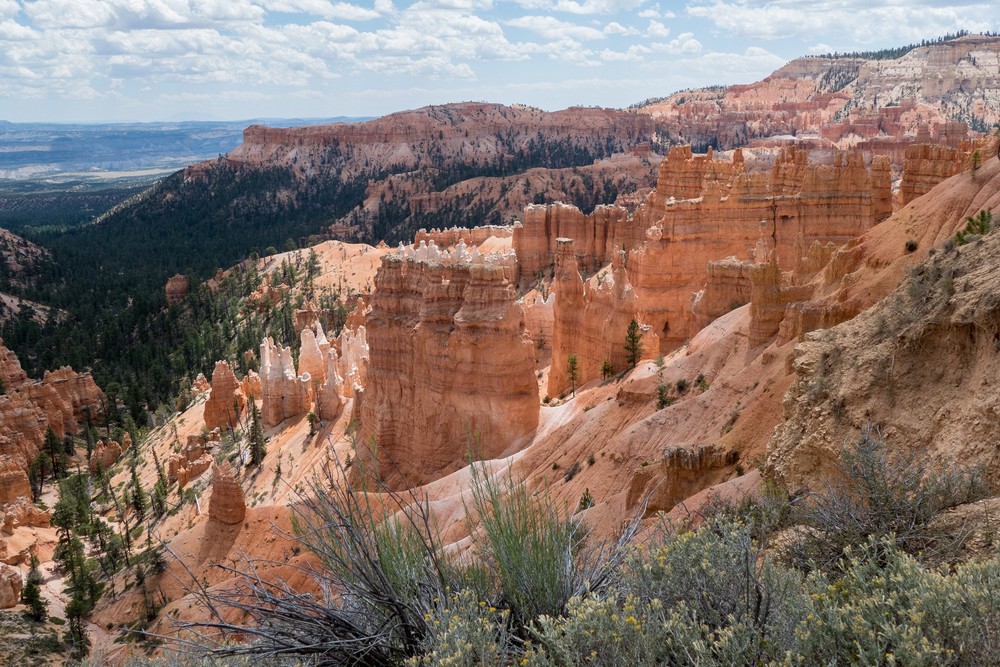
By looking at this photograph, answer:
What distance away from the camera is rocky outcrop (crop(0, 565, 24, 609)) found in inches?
1099

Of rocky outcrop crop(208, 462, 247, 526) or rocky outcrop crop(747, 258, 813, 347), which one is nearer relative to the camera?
rocky outcrop crop(747, 258, 813, 347)

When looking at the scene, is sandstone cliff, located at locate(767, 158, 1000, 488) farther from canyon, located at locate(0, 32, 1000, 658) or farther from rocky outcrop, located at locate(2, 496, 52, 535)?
rocky outcrop, located at locate(2, 496, 52, 535)

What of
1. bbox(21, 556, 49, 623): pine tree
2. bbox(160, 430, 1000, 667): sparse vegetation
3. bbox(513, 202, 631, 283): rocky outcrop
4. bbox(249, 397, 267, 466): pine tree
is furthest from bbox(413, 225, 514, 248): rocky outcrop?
bbox(160, 430, 1000, 667): sparse vegetation

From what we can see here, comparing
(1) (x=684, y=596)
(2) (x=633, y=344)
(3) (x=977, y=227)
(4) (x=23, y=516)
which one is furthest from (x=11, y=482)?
(3) (x=977, y=227)

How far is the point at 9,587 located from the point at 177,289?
241 ft

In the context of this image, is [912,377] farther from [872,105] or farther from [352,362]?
[872,105]

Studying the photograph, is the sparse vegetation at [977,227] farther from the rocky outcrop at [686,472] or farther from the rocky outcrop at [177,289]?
the rocky outcrop at [177,289]

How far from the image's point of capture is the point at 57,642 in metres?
24.8

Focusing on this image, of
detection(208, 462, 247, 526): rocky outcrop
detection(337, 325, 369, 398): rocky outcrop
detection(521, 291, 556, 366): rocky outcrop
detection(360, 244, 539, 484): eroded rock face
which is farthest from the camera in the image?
detection(521, 291, 556, 366): rocky outcrop

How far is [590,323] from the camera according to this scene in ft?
110

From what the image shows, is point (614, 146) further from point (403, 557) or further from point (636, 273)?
point (403, 557)

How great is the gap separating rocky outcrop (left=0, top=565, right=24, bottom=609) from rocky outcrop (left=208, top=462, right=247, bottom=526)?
7.53 m

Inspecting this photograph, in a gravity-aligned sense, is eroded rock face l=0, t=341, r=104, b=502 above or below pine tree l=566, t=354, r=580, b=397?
below

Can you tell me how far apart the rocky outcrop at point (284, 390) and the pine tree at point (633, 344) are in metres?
17.3
